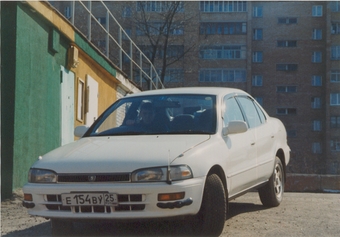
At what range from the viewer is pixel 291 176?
1391 centimetres

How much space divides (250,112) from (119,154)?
9.26 feet

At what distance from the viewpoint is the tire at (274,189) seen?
8369 millimetres

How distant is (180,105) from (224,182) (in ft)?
4.02

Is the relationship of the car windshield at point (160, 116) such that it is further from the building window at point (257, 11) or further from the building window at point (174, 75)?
the building window at point (257, 11)

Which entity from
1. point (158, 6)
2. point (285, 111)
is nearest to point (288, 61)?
point (285, 111)

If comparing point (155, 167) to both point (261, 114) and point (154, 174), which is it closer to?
point (154, 174)

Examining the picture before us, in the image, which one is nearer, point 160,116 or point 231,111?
point 160,116

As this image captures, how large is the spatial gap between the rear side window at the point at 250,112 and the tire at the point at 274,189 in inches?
27.0

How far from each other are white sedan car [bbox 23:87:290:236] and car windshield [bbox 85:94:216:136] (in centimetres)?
1

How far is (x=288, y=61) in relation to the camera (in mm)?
64438

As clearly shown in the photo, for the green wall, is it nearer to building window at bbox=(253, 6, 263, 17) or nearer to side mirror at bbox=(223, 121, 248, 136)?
side mirror at bbox=(223, 121, 248, 136)

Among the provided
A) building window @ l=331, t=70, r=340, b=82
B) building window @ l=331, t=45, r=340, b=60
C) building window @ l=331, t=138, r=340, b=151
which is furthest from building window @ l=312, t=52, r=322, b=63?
building window @ l=331, t=138, r=340, b=151

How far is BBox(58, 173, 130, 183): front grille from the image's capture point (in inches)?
223

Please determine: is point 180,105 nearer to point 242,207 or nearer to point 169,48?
point 242,207
